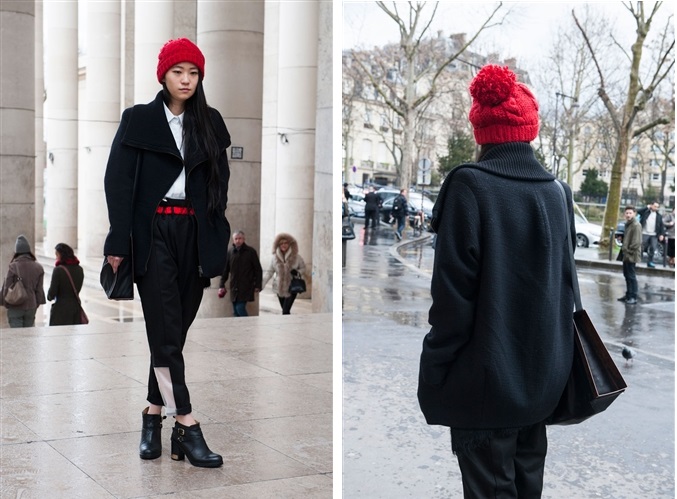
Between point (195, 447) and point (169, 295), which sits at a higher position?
point (169, 295)

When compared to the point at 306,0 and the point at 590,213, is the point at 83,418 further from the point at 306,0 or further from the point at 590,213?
the point at 590,213

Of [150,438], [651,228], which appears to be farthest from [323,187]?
[150,438]

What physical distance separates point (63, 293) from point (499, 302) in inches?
447

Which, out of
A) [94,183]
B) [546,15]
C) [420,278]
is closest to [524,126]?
[420,278]

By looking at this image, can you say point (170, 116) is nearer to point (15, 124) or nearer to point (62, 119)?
point (15, 124)

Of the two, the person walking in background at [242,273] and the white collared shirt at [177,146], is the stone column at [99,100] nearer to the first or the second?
the person walking in background at [242,273]

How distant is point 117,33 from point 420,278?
1487cm

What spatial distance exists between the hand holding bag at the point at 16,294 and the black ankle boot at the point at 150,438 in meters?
9.93

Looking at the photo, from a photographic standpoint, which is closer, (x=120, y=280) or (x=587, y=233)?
(x=120, y=280)

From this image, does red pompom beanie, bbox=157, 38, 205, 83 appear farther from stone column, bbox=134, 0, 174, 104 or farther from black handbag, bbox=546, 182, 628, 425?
stone column, bbox=134, 0, 174, 104

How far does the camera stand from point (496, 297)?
3172 millimetres

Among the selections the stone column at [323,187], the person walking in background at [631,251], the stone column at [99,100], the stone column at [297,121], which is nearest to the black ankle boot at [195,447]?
the stone column at [323,187]

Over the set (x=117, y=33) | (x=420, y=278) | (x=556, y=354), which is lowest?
(x=420, y=278)

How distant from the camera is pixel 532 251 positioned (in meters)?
3.25
